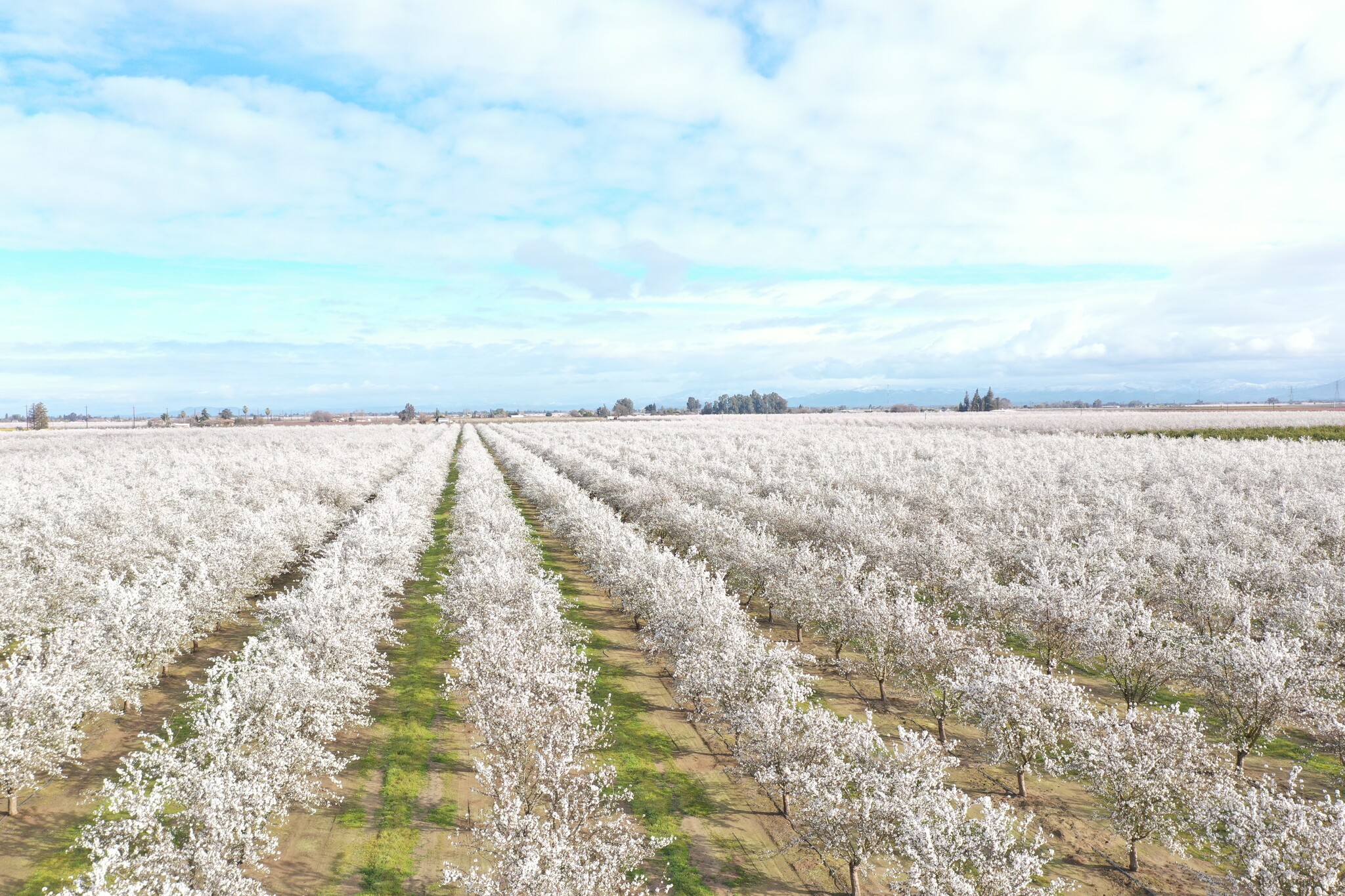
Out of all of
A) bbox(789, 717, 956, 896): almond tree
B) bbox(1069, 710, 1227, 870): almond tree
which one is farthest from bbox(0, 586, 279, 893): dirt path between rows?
bbox(1069, 710, 1227, 870): almond tree

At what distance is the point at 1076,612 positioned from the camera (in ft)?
67.3

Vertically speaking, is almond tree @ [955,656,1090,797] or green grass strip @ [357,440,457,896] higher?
almond tree @ [955,656,1090,797]

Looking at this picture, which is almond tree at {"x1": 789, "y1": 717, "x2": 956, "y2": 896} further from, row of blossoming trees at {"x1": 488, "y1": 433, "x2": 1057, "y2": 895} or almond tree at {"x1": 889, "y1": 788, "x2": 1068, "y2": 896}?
almond tree at {"x1": 889, "y1": 788, "x2": 1068, "y2": 896}

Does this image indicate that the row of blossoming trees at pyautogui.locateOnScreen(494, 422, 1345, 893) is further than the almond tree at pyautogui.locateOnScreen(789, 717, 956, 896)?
Yes

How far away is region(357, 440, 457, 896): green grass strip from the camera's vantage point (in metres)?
13.9

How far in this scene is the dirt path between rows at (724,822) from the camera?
13766 mm

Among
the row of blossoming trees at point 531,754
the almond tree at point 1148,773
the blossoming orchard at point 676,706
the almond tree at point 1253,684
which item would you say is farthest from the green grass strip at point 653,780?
the almond tree at point 1253,684

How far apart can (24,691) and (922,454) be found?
8359cm

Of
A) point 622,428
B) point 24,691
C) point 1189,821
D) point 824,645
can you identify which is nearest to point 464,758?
point 24,691

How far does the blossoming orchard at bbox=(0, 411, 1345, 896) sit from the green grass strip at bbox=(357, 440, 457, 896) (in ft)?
0.40

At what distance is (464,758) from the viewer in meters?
18.2

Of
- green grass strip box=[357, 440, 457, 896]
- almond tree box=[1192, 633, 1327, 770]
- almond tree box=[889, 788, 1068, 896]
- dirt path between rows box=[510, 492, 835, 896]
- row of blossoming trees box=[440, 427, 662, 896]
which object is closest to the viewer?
almond tree box=[889, 788, 1068, 896]

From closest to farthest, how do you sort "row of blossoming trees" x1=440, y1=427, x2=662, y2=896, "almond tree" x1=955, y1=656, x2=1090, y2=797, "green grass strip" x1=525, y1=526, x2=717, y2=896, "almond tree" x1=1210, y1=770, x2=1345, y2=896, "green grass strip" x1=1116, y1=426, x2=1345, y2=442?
"almond tree" x1=1210, y1=770, x2=1345, y2=896
"row of blossoming trees" x1=440, y1=427, x2=662, y2=896
"green grass strip" x1=525, y1=526, x2=717, y2=896
"almond tree" x1=955, y1=656, x2=1090, y2=797
"green grass strip" x1=1116, y1=426, x2=1345, y2=442

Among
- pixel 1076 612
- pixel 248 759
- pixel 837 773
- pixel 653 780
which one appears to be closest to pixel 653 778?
pixel 653 780
